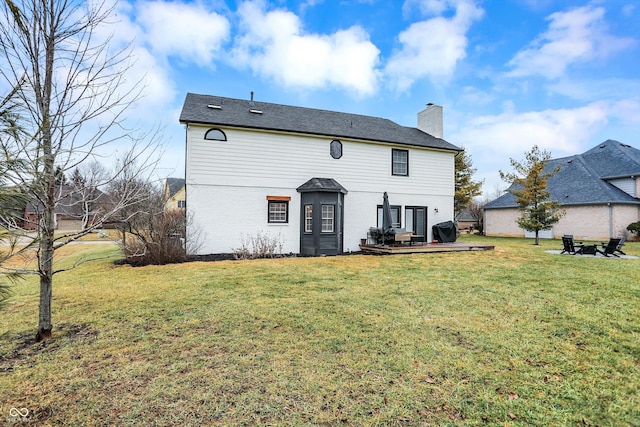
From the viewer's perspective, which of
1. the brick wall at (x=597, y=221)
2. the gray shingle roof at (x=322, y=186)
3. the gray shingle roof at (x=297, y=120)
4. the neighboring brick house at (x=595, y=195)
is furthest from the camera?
the neighboring brick house at (x=595, y=195)

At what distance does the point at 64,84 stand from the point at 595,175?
31601 millimetres

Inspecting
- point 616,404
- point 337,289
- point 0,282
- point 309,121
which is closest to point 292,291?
point 337,289

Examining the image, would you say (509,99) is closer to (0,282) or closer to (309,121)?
(309,121)

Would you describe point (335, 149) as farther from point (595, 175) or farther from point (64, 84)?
point (595, 175)

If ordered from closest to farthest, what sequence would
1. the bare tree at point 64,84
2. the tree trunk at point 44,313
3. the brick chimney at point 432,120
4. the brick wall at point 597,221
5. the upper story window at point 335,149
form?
1. the bare tree at point 64,84
2. the tree trunk at point 44,313
3. the upper story window at point 335,149
4. the brick chimney at point 432,120
5. the brick wall at point 597,221

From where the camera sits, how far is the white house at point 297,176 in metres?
12.5

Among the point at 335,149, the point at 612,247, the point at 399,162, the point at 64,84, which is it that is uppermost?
the point at 335,149

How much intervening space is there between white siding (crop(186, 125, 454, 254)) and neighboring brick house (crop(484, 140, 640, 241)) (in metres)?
11.3

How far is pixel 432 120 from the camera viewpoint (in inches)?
706

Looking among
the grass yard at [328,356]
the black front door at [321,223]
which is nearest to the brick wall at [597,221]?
the grass yard at [328,356]

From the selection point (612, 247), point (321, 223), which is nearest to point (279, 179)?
point (321, 223)

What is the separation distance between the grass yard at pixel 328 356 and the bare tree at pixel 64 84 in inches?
56.8

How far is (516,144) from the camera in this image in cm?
3114

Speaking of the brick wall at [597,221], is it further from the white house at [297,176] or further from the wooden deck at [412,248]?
the white house at [297,176]
